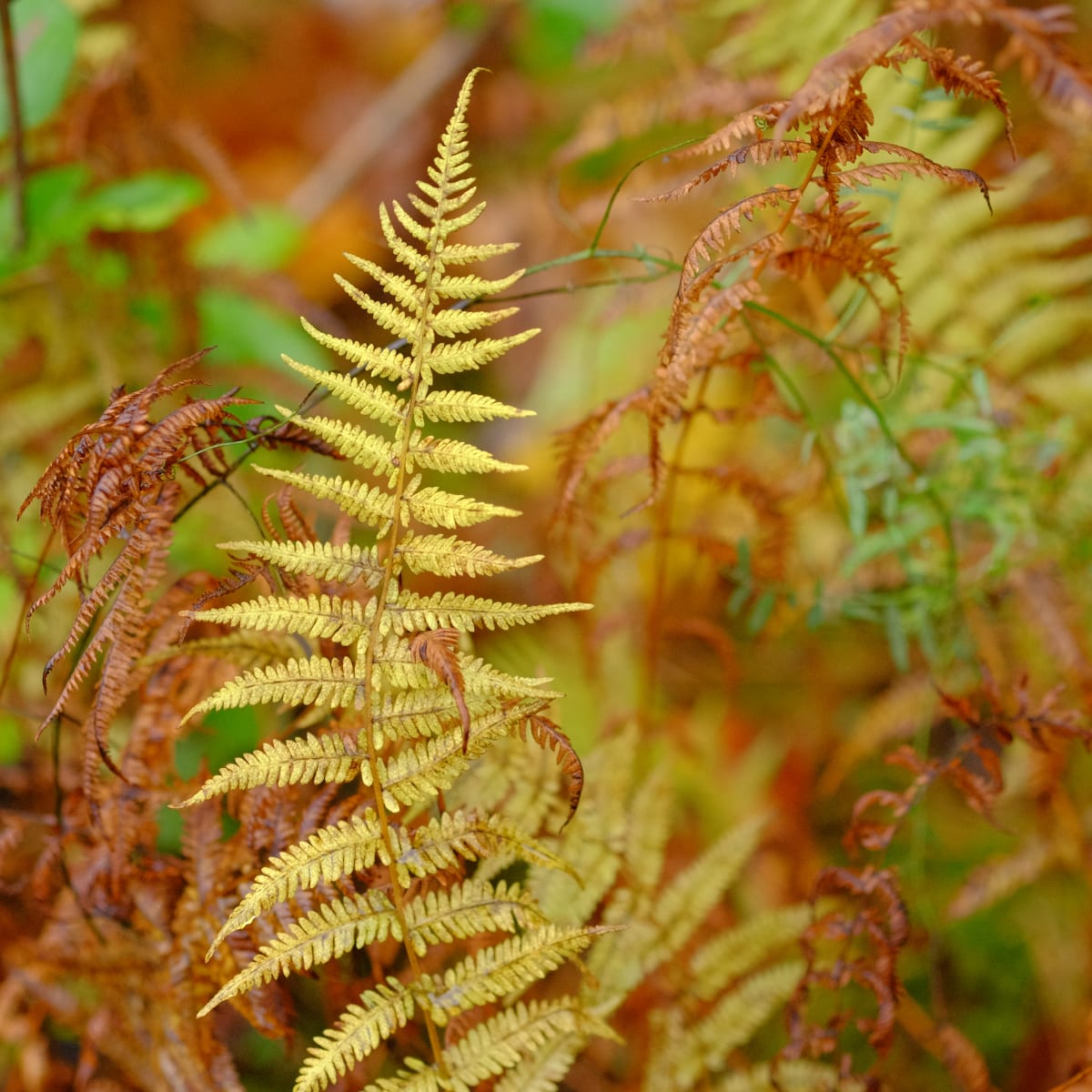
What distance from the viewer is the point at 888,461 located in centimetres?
156

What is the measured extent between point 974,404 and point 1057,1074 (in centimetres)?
123

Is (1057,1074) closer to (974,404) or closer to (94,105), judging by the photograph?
(974,404)

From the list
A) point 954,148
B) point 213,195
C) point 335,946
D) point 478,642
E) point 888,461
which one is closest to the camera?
point 335,946

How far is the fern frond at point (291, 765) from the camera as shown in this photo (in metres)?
0.92

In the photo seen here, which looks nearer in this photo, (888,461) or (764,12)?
(888,461)

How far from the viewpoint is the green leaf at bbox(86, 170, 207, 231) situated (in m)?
1.74

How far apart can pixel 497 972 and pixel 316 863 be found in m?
0.24

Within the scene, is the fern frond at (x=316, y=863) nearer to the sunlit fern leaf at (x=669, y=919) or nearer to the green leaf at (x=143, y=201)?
the sunlit fern leaf at (x=669, y=919)

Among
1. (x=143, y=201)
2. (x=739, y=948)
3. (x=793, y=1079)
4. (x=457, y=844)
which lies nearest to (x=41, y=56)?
(x=143, y=201)

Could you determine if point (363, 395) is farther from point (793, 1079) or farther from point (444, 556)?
point (793, 1079)

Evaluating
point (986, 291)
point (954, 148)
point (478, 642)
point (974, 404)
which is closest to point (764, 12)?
point (954, 148)

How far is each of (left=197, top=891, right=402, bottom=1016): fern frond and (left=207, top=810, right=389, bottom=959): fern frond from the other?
1.3 inches

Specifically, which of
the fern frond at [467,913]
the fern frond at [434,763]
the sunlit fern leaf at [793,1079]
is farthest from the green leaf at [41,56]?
the sunlit fern leaf at [793,1079]

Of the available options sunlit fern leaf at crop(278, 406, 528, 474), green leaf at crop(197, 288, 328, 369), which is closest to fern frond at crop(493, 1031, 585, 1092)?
sunlit fern leaf at crop(278, 406, 528, 474)
